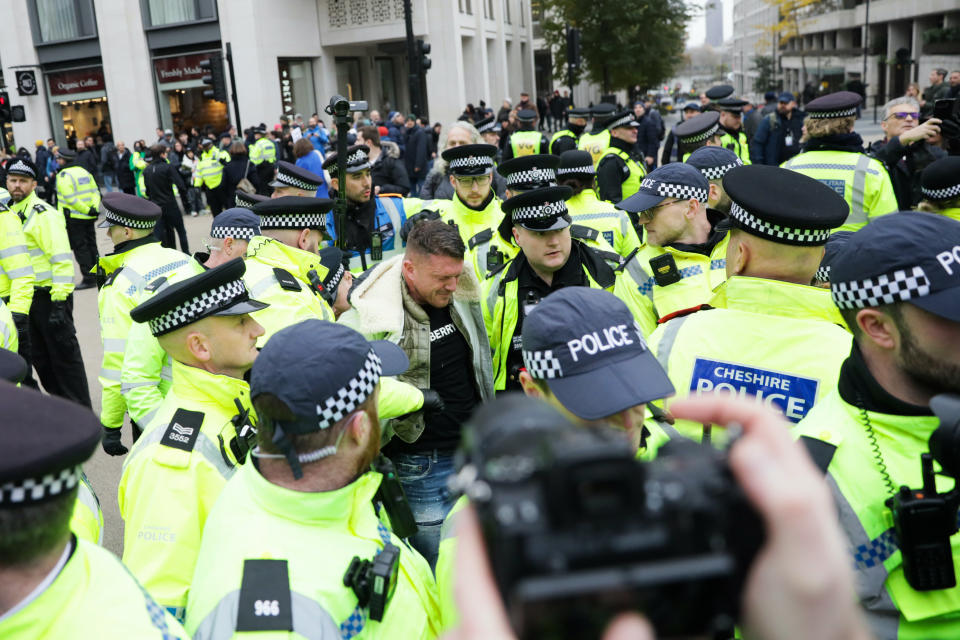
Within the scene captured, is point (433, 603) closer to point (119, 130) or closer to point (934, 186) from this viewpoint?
point (934, 186)

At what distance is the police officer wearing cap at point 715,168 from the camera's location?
5211 mm

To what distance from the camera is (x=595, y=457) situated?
682 millimetres

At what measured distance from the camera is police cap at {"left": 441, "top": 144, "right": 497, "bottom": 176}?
632 cm

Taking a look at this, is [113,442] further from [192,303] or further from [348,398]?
[348,398]

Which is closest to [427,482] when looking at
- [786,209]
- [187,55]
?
[786,209]

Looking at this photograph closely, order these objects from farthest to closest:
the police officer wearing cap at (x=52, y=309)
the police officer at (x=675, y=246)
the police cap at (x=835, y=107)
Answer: the police officer wearing cap at (x=52, y=309)
the police cap at (x=835, y=107)
the police officer at (x=675, y=246)

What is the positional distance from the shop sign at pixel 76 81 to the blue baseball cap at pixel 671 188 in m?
31.7

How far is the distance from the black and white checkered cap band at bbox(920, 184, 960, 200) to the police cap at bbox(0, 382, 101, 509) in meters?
4.83

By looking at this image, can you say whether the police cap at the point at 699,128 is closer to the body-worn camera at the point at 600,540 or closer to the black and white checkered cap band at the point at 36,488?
the black and white checkered cap band at the point at 36,488

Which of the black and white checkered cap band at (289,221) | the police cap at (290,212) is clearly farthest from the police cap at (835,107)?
the black and white checkered cap band at (289,221)

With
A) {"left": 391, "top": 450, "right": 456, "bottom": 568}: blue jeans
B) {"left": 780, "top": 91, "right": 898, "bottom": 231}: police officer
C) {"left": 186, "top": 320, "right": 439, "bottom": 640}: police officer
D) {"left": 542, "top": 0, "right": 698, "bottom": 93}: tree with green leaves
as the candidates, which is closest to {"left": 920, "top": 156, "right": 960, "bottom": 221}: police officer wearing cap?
{"left": 780, "top": 91, "right": 898, "bottom": 231}: police officer

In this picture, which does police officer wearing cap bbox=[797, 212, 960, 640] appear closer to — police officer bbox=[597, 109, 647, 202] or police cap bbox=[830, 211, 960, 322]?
police cap bbox=[830, 211, 960, 322]

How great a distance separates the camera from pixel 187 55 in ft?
95.5

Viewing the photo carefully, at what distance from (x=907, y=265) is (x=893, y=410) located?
0.37m
